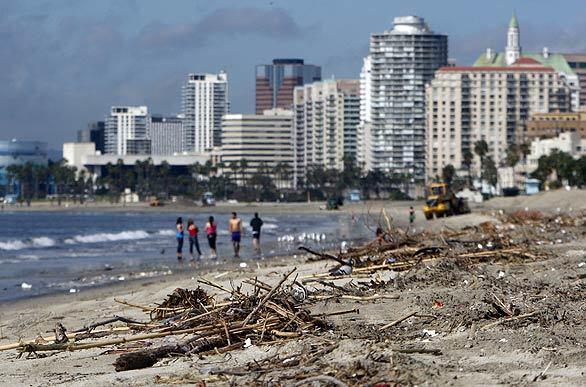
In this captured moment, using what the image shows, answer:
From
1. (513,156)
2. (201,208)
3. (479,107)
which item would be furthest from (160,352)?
(479,107)

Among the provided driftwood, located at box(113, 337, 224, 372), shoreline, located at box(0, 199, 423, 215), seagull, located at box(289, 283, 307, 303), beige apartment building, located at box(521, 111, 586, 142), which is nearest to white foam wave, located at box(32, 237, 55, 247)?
seagull, located at box(289, 283, 307, 303)

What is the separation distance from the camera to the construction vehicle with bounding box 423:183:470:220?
58781mm

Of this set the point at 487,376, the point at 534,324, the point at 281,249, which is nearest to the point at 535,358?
the point at 487,376

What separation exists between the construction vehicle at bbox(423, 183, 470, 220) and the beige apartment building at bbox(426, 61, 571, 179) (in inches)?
4863

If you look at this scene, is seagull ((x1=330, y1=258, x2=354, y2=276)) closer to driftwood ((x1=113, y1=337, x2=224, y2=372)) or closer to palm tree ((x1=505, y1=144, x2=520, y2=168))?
driftwood ((x1=113, y1=337, x2=224, y2=372))

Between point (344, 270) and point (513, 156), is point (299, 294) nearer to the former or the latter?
point (344, 270)

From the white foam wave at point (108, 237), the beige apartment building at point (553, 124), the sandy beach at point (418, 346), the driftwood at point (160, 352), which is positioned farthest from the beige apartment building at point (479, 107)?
the driftwood at point (160, 352)

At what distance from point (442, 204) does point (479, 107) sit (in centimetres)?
13032

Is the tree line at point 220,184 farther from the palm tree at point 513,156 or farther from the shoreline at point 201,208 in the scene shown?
the palm tree at point 513,156

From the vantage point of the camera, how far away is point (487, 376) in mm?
8031

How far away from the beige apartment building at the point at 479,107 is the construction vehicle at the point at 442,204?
124 meters

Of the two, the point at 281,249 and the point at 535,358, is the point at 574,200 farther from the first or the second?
the point at 535,358

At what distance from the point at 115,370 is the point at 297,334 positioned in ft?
4.72

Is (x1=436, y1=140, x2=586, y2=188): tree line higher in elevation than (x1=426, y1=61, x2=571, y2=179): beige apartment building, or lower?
lower
